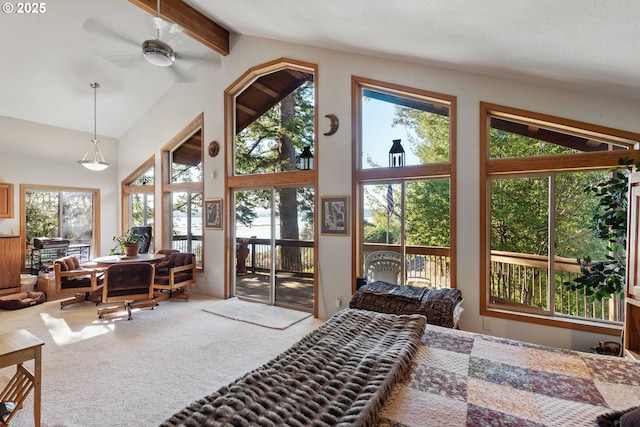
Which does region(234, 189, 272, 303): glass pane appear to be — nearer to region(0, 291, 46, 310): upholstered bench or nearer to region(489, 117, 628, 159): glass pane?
region(0, 291, 46, 310): upholstered bench

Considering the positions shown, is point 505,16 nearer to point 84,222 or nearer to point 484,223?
point 484,223

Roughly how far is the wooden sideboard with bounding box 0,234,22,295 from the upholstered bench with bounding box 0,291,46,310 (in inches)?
6.7

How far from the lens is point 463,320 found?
3668 millimetres

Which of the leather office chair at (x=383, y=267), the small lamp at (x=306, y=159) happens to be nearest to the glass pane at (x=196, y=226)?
the small lamp at (x=306, y=159)

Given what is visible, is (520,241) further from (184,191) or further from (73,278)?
(73,278)

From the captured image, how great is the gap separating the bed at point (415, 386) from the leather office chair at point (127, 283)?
12.2 ft

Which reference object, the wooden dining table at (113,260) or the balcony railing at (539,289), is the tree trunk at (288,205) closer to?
the wooden dining table at (113,260)

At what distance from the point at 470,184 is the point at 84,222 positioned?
7.90 meters

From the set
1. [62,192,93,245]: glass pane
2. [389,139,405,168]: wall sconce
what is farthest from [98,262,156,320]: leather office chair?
[389,139,405,168]: wall sconce

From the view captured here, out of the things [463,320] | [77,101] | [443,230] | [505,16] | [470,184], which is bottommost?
[463,320]

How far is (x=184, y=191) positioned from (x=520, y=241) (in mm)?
5965

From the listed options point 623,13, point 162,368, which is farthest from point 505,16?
point 162,368

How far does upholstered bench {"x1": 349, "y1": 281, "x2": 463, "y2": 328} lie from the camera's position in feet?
10.6

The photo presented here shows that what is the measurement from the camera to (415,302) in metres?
3.42
